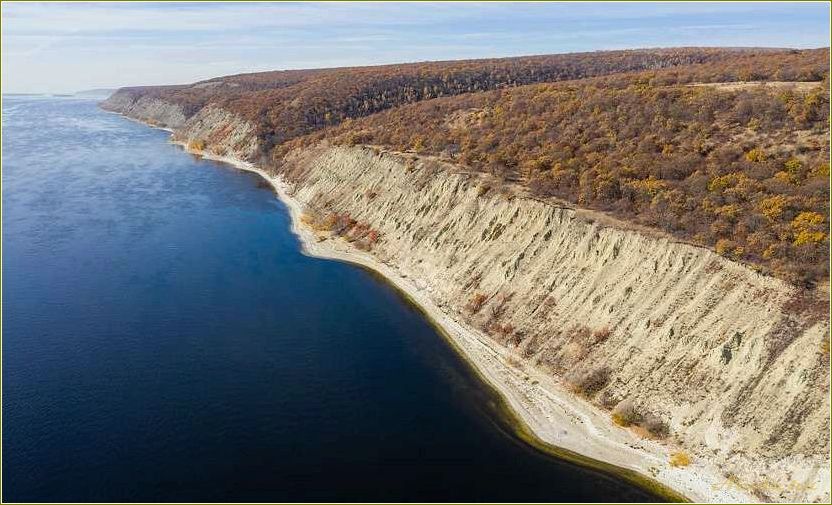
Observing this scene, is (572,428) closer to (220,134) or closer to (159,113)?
(220,134)

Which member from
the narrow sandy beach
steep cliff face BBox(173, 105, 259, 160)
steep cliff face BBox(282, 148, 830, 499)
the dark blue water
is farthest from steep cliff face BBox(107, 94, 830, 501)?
steep cliff face BBox(173, 105, 259, 160)

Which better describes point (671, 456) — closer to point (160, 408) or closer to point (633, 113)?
point (160, 408)

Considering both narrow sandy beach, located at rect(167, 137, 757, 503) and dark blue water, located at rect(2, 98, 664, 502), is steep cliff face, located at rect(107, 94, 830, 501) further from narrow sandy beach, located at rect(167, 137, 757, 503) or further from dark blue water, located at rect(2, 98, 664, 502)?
dark blue water, located at rect(2, 98, 664, 502)

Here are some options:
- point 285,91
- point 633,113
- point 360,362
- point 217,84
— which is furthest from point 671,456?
point 217,84

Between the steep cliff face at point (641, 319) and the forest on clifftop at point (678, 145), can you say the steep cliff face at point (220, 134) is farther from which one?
the steep cliff face at point (641, 319)

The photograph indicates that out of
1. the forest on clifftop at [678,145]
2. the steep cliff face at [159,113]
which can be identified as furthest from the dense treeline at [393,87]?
the steep cliff face at [159,113]
